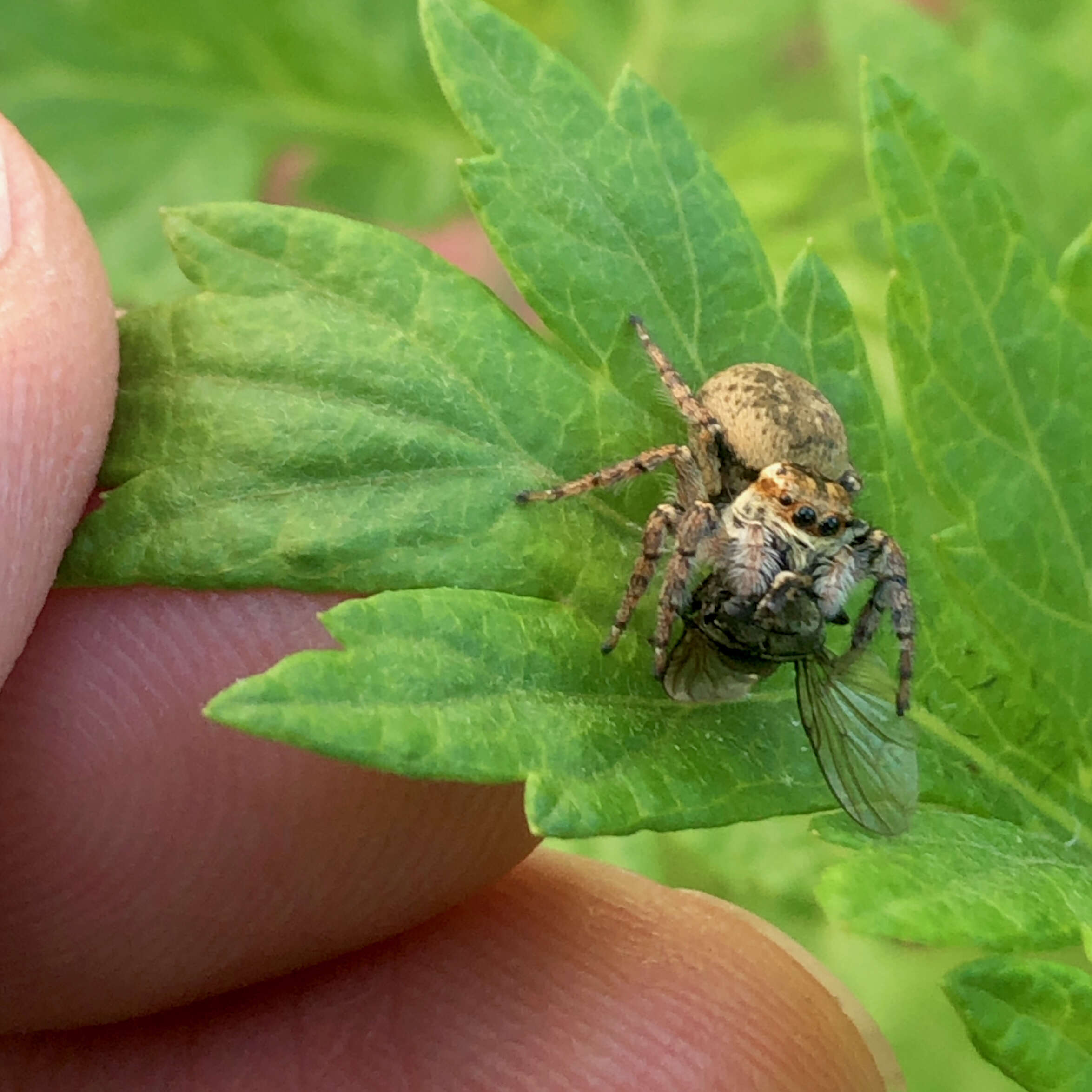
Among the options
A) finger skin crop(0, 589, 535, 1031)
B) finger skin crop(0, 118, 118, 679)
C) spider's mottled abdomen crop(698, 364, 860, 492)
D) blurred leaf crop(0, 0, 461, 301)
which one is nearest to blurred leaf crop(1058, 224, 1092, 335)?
spider's mottled abdomen crop(698, 364, 860, 492)

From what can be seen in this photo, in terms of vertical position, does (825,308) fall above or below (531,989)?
above

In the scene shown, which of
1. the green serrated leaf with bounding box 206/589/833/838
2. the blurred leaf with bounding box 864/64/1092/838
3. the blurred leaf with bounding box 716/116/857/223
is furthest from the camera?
the blurred leaf with bounding box 716/116/857/223

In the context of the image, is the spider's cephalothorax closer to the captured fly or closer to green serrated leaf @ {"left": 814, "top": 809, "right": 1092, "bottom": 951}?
the captured fly

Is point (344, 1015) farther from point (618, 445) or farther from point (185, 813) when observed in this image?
point (618, 445)

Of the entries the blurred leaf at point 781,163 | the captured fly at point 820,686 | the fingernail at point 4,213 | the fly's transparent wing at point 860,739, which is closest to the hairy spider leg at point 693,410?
the captured fly at point 820,686

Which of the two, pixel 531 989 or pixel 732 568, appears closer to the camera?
pixel 732 568

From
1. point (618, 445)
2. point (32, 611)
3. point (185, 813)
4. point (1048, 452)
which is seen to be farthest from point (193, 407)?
point (1048, 452)

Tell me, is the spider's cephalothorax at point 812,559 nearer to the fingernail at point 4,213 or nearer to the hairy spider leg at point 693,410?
the hairy spider leg at point 693,410
